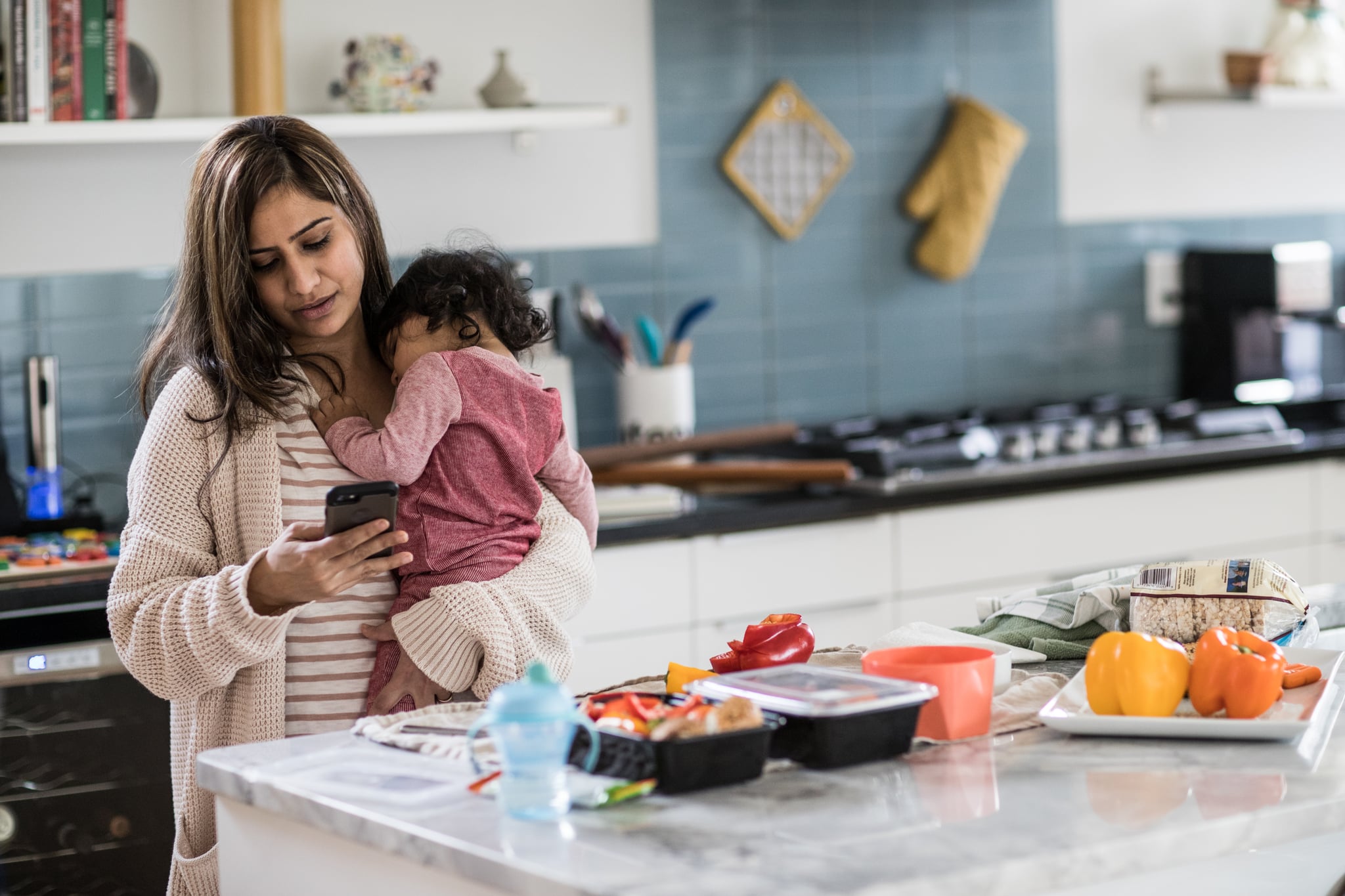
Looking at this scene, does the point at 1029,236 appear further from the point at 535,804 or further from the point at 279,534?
the point at 535,804

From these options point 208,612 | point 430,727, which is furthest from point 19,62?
point 430,727

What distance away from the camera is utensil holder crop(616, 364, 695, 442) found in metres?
3.52

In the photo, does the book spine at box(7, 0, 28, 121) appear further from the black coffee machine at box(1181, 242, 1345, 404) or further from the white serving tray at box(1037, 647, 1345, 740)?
the black coffee machine at box(1181, 242, 1345, 404)

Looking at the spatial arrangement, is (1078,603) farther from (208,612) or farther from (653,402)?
(653,402)

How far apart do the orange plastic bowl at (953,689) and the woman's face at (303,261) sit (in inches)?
30.1


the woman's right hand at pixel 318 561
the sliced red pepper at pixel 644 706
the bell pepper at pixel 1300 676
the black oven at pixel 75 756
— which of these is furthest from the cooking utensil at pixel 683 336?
the sliced red pepper at pixel 644 706

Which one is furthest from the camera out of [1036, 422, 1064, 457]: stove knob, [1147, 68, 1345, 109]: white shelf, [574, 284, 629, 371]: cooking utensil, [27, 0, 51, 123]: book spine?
[1147, 68, 1345, 109]: white shelf

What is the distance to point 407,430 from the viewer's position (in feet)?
6.13

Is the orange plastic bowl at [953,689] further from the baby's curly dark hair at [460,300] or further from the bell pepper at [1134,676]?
the baby's curly dark hair at [460,300]

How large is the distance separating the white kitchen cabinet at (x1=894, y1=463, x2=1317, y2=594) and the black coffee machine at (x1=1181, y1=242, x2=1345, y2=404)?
1.63ft

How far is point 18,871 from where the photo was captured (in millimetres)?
2631

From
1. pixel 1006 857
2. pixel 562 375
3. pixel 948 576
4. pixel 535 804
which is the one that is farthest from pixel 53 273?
pixel 1006 857

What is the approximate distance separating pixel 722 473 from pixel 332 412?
4.70 feet

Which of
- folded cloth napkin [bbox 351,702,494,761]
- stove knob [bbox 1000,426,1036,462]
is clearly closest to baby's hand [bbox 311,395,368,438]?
folded cloth napkin [bbox 351,702,494,761]
